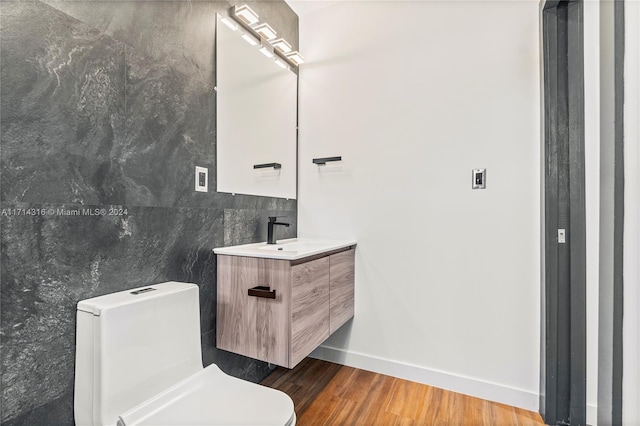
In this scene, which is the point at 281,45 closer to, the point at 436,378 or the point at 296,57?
the point at 296,57

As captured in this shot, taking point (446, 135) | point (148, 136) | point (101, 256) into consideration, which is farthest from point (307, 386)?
point (446, 135)

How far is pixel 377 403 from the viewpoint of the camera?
1743 millimetres

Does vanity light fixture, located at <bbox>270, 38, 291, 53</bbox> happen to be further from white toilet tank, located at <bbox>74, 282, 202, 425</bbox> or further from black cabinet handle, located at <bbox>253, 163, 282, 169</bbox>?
white toilet tank, located at <bbox>74, 282, 202, 425</bbox>

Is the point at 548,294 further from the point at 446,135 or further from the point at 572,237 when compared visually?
the point at 446,135

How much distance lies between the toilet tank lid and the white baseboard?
1350mm

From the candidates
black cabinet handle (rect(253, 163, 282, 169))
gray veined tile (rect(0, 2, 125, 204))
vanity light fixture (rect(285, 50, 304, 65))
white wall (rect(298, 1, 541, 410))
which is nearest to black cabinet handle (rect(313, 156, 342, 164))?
white wall (rect(298, 1, 541, 410))

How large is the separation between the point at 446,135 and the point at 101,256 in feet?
6.26

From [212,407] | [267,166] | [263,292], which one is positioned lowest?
[212,407]

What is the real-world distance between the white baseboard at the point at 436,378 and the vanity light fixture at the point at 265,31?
7.22ft

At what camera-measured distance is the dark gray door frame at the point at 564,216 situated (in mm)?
1505

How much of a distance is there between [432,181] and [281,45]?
54.3 inches

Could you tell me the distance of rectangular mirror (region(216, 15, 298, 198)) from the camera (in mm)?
1682

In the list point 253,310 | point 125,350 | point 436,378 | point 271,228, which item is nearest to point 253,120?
point 271,228

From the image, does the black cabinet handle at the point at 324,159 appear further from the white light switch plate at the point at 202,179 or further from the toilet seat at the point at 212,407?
the toilet seat at the point at 212,407
